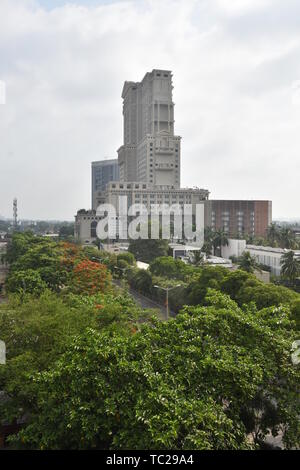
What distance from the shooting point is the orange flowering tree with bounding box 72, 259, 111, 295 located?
94.9 feet

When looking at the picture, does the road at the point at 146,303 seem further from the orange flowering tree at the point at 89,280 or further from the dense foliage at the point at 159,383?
the dense foliage at the point at 159,383

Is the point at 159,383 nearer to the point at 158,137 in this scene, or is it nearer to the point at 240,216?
the point at 240,216

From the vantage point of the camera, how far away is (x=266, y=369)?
434 inches

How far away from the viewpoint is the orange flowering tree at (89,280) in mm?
28922

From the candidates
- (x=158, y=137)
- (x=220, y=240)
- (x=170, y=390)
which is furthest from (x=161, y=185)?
(x=170, y=390)

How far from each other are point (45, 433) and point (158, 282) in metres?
32.2

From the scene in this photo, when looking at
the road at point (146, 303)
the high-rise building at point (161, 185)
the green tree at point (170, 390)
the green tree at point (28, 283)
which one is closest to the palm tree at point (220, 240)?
the road at point (146, 303)

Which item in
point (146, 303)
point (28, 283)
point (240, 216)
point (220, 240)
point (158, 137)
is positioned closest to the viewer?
point (28, 283)

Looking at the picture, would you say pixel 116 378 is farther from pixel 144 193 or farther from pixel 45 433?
pixel 144 193

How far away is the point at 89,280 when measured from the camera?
29.7m

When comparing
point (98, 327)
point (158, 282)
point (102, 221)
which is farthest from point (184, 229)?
point (98, 327)

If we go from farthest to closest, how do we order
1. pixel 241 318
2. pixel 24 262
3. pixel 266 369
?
→ pixel 24 262
pixel 241 318
pixel 266 369
